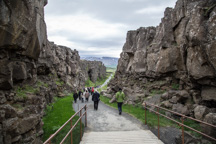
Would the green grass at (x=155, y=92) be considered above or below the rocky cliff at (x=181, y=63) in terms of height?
below

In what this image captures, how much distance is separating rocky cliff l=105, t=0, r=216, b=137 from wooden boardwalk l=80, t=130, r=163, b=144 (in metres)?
3.56

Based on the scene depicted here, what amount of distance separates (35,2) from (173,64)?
1426cm

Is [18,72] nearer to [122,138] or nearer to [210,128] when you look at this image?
[122,138]

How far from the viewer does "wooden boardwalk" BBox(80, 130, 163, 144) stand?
284 inches

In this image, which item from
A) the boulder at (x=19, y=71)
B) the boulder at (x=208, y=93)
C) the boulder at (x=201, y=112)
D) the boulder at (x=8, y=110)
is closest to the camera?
the boulder at (x=8, y=110)

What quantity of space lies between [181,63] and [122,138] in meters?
11.7

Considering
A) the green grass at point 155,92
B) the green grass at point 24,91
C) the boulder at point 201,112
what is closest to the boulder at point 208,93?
the boulder at point 201,112

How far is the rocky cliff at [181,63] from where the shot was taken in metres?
10.0

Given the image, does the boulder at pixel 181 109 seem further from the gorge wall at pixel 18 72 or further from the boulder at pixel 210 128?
the gorge wall at pixel 18 72

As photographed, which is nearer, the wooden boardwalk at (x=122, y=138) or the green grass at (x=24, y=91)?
the wooden boardwalk at (x=122, y=138)

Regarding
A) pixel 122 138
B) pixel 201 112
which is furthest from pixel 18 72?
pixel 201 112

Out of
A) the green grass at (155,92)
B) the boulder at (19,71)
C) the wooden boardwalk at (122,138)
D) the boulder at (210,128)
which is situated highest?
the boulder at (19,71)

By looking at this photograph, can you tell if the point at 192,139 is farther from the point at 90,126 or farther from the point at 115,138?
the point at 90,126

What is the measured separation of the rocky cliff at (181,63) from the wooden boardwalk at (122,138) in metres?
3.56
